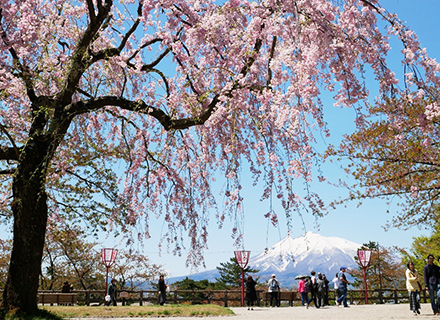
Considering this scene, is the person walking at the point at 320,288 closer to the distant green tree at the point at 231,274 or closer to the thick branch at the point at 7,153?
the thick branch at the point at 7,153

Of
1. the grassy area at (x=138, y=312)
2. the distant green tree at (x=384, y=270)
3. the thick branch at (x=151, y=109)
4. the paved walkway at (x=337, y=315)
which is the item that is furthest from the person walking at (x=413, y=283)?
the distant green tree at (x=384, y=270)

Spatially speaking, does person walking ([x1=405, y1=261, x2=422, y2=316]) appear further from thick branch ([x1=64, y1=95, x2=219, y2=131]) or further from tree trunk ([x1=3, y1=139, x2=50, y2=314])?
tree trunk ([x1=3, y1=139, x2=50, y2=314])

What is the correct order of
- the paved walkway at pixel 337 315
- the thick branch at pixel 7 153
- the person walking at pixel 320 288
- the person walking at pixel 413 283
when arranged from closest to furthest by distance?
the thick branch at pixel 7 153
the person walking at pixel 413 283
the paved walkway at pixel 337 315
the person walking at pixel 320 288

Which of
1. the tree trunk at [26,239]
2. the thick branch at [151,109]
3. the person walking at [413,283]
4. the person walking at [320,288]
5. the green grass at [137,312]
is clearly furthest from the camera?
the person walking at [320,288]

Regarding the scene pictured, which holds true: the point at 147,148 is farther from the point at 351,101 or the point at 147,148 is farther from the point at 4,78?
the point at 351,101

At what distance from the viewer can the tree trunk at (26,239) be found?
26.5 ft

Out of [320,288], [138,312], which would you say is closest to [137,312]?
[138,312]

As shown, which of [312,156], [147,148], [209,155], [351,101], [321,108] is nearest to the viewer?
[351,101]

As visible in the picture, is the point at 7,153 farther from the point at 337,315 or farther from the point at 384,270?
the point at 384,270

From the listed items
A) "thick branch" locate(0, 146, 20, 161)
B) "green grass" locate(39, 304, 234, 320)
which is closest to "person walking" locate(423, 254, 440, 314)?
"green grass" locate(39, 304, 234, 320)

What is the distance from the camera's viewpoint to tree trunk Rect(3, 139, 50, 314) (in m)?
8.08

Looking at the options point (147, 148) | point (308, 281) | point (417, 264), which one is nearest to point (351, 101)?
point (147, 148)

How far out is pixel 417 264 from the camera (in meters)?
26.2

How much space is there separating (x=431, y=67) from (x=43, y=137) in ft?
24.0
